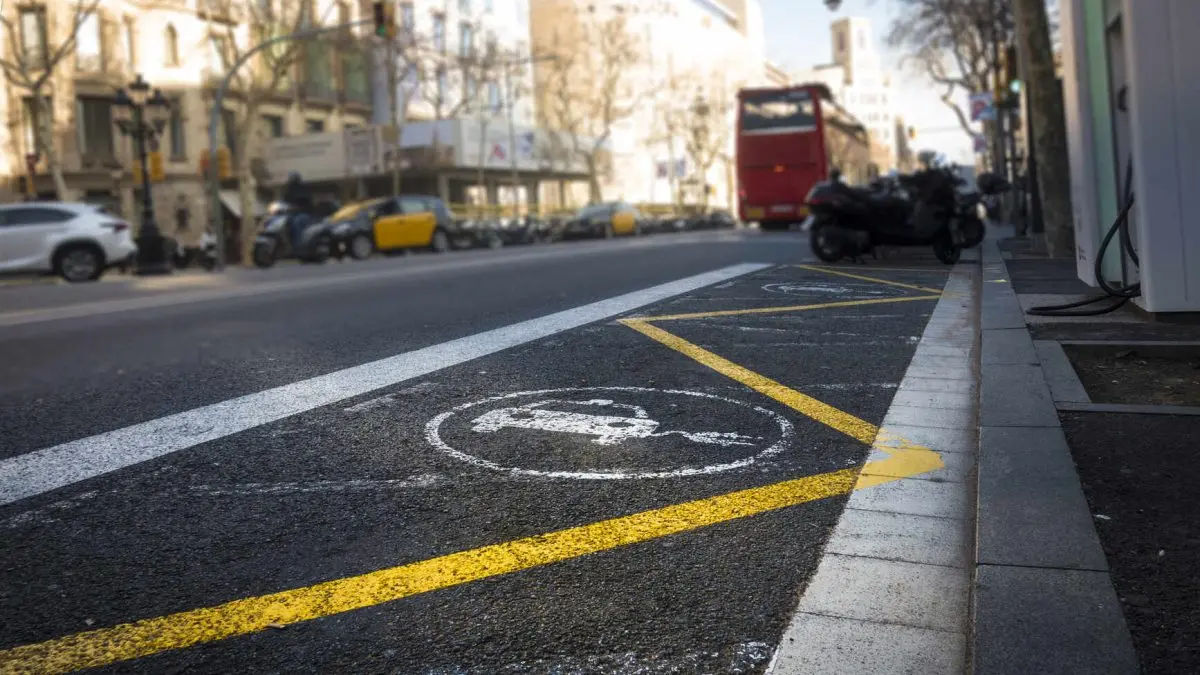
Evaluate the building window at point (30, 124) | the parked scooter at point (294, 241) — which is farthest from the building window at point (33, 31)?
the parked scooter at point (294, 241)

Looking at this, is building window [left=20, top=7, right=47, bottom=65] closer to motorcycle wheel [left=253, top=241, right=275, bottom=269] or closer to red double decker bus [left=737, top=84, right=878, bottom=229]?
motorcycle wheel [left=253, top=241, right=275, bottom=269]

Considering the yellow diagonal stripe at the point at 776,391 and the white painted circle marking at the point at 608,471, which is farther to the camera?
the yellow diagonal stripe at the point at 776,391

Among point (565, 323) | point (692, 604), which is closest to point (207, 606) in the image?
point (692, 604)

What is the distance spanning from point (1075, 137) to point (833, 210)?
6314 mm

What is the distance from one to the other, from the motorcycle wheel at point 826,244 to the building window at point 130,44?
34875mm

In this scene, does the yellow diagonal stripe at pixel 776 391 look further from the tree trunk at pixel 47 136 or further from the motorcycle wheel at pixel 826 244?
the tree trunk at pixel 47 136

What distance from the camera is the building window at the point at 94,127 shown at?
39594 millimetres

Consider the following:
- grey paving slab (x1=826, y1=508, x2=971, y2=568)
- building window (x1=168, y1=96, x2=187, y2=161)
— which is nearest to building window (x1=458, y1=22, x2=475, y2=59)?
building window (x1=168, y1=96, x2=187, y2=161)

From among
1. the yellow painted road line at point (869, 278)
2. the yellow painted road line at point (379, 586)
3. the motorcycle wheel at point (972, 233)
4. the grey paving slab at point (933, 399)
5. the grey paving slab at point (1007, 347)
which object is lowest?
the yellow painted road line at point (379, 586)

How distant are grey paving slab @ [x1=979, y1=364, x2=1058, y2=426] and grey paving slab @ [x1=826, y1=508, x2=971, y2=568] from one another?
101cm

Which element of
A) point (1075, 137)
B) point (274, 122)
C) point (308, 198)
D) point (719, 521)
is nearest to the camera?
point (719, 521)

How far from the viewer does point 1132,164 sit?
6195mm

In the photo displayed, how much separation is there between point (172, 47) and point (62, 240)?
81.1ft

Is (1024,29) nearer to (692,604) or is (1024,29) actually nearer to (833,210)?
(833,210)
